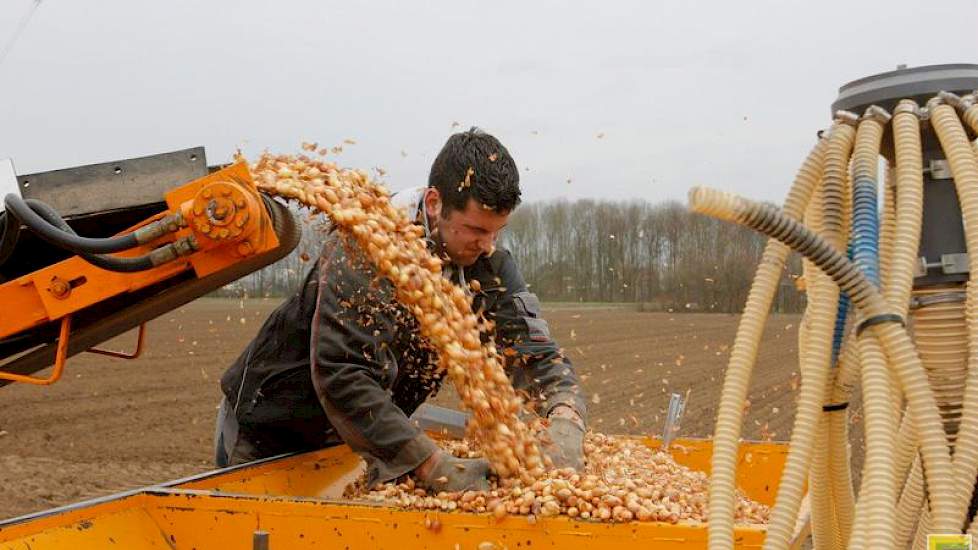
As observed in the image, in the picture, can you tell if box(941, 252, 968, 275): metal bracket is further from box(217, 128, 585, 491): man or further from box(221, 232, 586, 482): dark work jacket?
box(221, 232, 586, 482): dark work jacket

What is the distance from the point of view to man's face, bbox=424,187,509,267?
11.3 ft

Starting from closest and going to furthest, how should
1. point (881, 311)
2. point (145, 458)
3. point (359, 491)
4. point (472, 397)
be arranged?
point (881, 311), point (472, 397), point (359, 491), point (145, 458)

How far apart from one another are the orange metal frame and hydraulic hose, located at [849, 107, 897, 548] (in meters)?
1.50

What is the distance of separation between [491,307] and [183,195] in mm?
1664

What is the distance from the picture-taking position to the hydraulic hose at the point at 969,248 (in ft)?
5.08

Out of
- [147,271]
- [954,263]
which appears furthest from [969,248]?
[147,271]

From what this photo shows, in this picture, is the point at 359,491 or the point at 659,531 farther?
the point at 359,491

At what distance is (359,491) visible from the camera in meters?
3.28

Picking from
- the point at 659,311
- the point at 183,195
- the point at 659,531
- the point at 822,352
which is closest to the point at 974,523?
the point at 822,352

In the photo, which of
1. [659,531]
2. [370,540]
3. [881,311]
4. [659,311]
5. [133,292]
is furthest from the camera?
[659,311]

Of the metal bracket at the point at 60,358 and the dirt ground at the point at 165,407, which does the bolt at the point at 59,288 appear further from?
the dirt ground at the point at 165,407

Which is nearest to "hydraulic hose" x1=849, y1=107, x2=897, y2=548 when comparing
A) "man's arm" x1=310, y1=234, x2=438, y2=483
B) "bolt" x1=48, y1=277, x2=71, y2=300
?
"man's arm" x1=310, y1=234, x2=438, y2=483

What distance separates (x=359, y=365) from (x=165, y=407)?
8.73 m

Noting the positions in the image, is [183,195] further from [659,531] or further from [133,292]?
[659,531]
